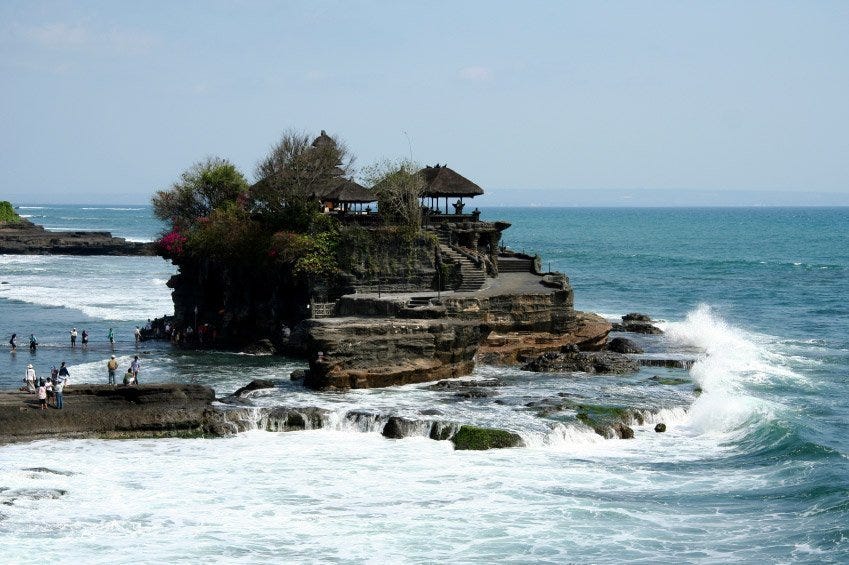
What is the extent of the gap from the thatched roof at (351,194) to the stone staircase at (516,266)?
8.46 m

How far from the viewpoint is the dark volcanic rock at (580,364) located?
4031cm

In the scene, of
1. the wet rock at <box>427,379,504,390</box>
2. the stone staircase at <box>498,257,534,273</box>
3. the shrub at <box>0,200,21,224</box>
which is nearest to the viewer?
the wet rock at <box>427,379,504,390</box>

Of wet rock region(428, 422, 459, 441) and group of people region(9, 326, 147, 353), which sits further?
group of people region(9, 326, 147, 353)

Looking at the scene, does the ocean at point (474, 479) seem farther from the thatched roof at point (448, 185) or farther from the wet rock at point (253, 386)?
the thatched roof at point (448, 185)

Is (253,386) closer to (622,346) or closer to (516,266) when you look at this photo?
(622,346)

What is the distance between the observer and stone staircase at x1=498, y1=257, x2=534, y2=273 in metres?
53.0

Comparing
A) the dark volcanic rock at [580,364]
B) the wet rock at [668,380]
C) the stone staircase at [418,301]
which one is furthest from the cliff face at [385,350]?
the wet rock at [668,380]

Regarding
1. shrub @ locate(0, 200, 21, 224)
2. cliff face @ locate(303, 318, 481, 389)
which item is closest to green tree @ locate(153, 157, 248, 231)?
cliff face @ locate(303, 318, 481, 389)

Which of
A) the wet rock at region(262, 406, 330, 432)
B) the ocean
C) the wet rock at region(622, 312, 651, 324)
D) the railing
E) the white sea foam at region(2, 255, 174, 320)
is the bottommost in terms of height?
the ocean

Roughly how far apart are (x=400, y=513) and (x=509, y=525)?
246 cm

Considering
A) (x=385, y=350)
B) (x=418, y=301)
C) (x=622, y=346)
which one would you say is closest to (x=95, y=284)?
(x=418, y=301)

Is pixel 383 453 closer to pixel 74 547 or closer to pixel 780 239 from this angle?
pixel 74 547

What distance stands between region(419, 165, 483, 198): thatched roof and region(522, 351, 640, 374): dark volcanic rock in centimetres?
1121

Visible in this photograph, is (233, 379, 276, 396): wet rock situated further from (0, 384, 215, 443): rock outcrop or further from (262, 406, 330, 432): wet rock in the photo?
(262, 406, 330, 432): wet rock
